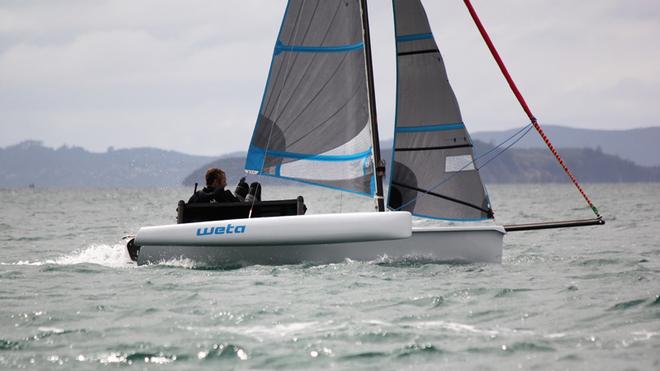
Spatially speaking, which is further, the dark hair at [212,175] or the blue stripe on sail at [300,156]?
the blue stripe on sail at [300,156]

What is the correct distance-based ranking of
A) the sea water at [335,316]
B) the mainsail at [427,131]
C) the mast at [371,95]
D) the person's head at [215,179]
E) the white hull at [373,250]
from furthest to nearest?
the mainsail at [427,131] → the person's head at [215,179] → the mast at [371,95] → the white hull at [373,250] → the sea water at [335,316]

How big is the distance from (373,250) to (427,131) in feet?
9.29

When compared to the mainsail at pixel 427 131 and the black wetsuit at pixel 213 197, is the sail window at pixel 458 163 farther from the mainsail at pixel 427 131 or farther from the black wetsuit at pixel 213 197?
the black wetsuit at pixel 213 197

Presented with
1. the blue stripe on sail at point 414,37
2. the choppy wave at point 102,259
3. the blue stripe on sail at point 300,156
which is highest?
the blue stripe on sail at point 414,37

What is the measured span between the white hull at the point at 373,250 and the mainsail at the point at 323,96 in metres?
1.54

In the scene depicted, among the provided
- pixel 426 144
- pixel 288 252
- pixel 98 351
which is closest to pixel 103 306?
pixel 98 351

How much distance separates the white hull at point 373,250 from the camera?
13719mm

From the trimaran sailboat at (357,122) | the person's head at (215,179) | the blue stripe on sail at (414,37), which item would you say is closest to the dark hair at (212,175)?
the person's head at (215,179)

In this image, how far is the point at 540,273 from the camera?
1392 cm

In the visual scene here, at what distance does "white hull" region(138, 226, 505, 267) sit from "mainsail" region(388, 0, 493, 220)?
1511mm

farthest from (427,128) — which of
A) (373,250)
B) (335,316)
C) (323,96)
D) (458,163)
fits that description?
(335,316)

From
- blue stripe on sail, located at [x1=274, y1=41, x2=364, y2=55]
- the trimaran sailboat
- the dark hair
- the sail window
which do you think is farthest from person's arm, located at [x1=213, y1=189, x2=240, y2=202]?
the sail window

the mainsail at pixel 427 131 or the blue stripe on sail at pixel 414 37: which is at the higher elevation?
the blue stripe on sail at pixel 414 37

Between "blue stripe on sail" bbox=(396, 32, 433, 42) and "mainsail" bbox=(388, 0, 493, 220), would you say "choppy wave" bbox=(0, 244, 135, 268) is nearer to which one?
"mainsail" bbox=(388, 0, 493, 220)
